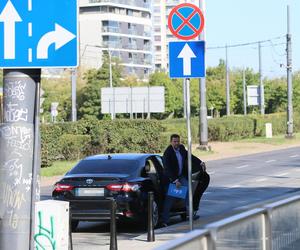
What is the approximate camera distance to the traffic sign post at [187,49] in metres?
12.1

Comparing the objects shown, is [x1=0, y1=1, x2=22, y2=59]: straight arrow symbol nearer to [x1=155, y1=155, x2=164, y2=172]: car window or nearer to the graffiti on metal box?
the graffiti on metal box

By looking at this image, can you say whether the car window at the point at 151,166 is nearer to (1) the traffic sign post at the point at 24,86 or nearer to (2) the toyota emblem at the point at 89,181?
(2) the toyota emblem at the point at 89,181

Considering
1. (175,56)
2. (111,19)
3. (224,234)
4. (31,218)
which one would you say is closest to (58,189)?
(175,56)

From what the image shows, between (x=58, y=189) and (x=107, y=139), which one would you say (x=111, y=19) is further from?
(x=58, y=189)

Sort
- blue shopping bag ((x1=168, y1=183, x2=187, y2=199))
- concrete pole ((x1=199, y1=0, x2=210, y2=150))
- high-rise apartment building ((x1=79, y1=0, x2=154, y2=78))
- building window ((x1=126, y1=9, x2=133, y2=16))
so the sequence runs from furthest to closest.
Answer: building window ((x1=126, y1=9, x2=133, y2=16)), high-rise apartment building ((x1=79, y1=0, x2=154, y2=78)), concrete pole ((x1=199, y1=0, x2=210, y2=150)), blue shopping bag ((x1=168, y1=183, x2=187, y2=199))

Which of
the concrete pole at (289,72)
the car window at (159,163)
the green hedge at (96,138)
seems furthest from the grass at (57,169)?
the concrete pole at (289,72)

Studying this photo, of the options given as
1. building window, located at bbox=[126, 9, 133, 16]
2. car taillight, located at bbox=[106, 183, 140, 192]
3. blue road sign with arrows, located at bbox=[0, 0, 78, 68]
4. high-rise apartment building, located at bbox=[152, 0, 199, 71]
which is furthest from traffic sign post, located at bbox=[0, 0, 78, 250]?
high-rise apartment building, located at bbox=[152, 0, 199, 71]

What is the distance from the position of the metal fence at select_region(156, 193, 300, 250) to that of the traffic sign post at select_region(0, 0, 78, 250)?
163 cm

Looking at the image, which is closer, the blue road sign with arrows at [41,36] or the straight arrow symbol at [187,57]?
the blue road sign with arrows at [41,36]

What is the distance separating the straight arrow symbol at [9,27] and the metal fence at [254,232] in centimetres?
216

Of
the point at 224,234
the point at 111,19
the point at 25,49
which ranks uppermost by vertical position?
the point at 111,19

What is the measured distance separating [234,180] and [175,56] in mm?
15855

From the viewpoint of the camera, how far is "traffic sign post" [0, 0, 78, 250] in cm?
643

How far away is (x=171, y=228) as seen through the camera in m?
14.6
